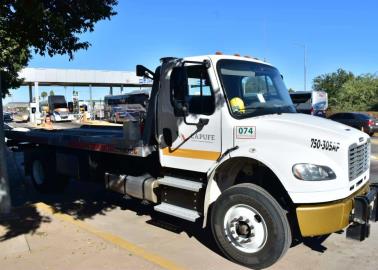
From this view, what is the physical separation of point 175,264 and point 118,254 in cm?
78

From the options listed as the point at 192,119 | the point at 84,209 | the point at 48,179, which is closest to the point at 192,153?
the point at 192,119

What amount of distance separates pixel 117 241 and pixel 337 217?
297 centimetres

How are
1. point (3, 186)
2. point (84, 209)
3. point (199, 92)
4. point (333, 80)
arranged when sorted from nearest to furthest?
point (199, 92)
point (3, 186)
point (84, 209)
point (333, 80)

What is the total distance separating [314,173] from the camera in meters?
4.88

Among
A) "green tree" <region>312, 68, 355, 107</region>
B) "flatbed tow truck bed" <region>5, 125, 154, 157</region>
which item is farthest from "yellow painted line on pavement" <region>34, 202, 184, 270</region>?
"green tree" <region>312, 68, 355, 107</region>

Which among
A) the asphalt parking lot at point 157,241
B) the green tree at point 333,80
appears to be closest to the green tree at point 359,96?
the green tree at point 333,80

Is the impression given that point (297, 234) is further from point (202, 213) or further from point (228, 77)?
point (228, 77)

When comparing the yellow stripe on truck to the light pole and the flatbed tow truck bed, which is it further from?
the light pole

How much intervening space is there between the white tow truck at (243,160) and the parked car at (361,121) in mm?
22941

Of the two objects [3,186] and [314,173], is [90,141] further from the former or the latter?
[314,173]

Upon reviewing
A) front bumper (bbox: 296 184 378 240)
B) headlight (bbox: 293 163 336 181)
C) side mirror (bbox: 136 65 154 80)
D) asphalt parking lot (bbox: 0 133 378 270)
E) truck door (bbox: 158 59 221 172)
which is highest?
side mirror (bbox: 136 65 154 80)

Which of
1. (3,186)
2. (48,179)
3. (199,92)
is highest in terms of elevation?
(199,92)

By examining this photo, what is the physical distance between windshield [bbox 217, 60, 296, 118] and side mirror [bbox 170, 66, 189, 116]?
0.47 m

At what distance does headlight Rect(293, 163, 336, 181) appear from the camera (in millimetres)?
4871
